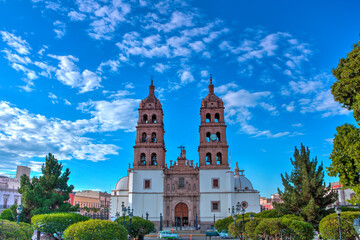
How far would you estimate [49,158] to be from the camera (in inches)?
1266

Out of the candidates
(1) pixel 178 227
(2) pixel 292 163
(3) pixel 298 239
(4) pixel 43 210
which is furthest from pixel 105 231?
(1) pixel 178 227

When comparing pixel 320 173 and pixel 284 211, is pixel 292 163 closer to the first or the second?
pixel 320 173

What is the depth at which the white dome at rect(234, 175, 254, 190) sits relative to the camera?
4914 centimetres

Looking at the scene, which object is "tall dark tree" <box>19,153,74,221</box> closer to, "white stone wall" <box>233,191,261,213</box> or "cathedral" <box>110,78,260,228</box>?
"cathedral" <box>110,78,260,228</box>

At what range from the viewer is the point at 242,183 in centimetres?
4991

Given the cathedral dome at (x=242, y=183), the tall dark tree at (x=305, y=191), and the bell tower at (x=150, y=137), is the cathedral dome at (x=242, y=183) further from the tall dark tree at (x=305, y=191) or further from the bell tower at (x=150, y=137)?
the tall dark tree at (x=305, y=191)

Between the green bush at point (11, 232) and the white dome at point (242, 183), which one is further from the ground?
the white dome at point (242, 183)

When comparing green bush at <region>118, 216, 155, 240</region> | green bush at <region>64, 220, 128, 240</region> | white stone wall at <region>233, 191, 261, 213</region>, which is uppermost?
white stone wall at <region>233, 191, 261, 213</region>

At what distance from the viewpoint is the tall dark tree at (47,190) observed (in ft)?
94.9

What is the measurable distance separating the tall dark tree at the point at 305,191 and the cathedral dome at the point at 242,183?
22848 mm

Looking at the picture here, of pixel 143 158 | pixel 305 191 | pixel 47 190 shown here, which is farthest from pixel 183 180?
pixel 305 191

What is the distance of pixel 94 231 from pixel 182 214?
27.7m

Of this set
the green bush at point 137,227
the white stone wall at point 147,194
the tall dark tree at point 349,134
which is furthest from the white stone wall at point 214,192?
the tall dark tree at point 349,134

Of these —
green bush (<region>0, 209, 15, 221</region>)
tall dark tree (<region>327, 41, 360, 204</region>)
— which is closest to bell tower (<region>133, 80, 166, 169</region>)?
green bush (<region>0, 209, 15, 221</region>)
